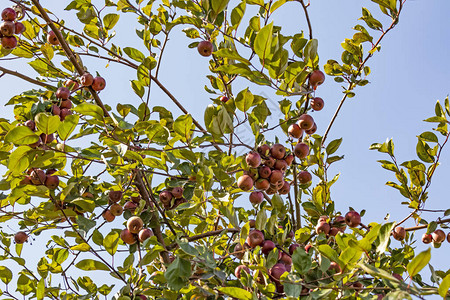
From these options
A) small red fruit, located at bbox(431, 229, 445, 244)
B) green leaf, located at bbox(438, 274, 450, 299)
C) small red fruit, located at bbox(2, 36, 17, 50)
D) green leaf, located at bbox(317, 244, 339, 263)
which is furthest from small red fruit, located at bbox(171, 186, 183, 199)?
small red fruit, located at bbox(431, 229, 445, 244)

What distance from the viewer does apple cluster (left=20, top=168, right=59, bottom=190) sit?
101 inches

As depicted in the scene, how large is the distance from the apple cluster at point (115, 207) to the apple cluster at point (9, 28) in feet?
3.98

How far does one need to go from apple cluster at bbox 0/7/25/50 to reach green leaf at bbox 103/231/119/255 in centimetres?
142

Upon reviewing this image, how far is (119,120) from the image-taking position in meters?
2.33

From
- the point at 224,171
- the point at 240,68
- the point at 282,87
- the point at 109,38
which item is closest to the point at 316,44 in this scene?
the point at 282,87

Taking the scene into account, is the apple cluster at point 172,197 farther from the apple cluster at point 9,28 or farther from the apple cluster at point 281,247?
the apple cluster at point 9,28

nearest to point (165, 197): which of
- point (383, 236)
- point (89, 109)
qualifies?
point (89, 109)

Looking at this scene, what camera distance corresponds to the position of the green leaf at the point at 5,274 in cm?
292

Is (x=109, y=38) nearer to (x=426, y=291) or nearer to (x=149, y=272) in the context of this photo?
(x=149, y=272)

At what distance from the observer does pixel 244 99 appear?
2.31m

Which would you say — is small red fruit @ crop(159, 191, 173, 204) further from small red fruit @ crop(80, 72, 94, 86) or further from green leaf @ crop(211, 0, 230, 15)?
green leaf @ crop(211, 0, 230, 15)

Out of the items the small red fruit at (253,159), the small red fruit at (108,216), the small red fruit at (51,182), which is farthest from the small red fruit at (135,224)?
the small red fruit at (253,159)

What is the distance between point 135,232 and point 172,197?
335 mm

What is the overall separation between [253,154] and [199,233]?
0.68 m
